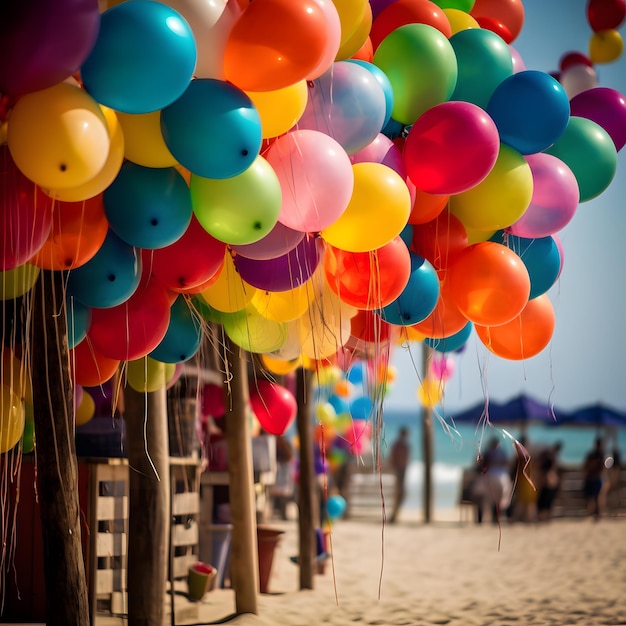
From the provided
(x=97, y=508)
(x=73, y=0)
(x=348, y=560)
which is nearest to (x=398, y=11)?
(x=73, y=0)

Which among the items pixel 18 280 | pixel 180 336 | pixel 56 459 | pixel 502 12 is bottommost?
pixel 56 459

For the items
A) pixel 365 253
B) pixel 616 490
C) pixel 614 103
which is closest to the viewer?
pixel 365 253

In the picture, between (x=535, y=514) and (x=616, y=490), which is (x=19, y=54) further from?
(x=616, y=490)

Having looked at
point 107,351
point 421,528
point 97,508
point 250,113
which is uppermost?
point 250,113

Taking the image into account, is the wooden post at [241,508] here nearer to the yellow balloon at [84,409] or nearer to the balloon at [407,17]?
the yellow balloon at [84,409]

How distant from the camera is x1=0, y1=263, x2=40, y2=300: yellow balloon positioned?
3.67m

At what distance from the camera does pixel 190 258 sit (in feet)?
13.0

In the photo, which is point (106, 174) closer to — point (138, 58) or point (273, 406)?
point (138, 58)

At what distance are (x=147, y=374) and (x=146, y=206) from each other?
170cm

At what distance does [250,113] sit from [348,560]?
8314 mm

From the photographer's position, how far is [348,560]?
10758 millimetres

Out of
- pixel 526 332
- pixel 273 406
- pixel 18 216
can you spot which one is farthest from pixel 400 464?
pixel 18 216

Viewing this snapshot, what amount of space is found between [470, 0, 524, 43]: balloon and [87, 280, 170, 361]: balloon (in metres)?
2.50

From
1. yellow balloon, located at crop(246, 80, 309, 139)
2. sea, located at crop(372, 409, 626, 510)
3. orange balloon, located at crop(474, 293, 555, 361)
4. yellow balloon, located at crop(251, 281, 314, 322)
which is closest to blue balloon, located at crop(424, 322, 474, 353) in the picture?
orange balloon, located at crop(474, 293, 555, 361)
